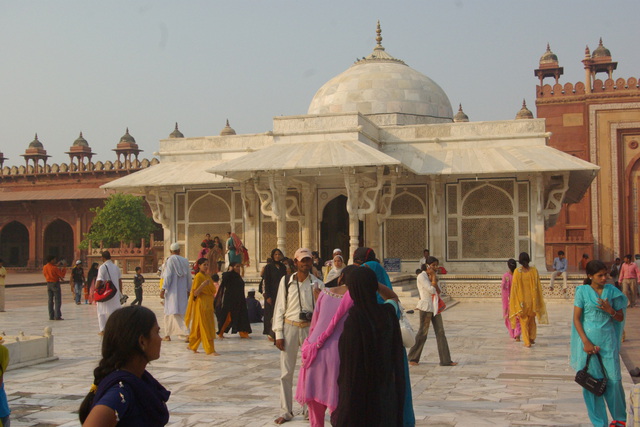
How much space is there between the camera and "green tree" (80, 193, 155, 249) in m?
30.3

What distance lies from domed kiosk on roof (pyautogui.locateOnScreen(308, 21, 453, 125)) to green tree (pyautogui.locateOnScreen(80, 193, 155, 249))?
453 inches

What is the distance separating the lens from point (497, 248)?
58.3 feet

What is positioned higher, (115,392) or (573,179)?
(573,179)

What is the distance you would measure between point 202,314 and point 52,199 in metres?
28.2

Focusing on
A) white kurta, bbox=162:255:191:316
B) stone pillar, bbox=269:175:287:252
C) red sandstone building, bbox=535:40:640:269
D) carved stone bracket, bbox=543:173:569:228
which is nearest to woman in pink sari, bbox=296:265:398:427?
white kurta, bbox=162:255:191:316

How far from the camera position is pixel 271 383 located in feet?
22.0

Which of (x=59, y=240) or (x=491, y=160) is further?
(x=59, y=240)

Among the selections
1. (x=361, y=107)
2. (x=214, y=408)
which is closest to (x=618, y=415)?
(x=214, y=408)

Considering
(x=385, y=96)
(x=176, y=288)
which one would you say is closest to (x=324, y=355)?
(x=176, y=288)

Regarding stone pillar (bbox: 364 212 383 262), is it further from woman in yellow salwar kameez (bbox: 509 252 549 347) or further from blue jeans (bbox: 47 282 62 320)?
woman in yellow salwar kameez (bbox: 509 252 549 347)

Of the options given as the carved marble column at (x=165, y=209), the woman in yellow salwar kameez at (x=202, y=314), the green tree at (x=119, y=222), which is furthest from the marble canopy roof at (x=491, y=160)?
the green tree at (x=119, y=222)

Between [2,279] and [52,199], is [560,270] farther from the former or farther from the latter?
[52,199]

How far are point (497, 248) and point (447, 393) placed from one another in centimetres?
1197

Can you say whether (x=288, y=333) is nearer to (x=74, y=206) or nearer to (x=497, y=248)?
(x=497, y=248)
